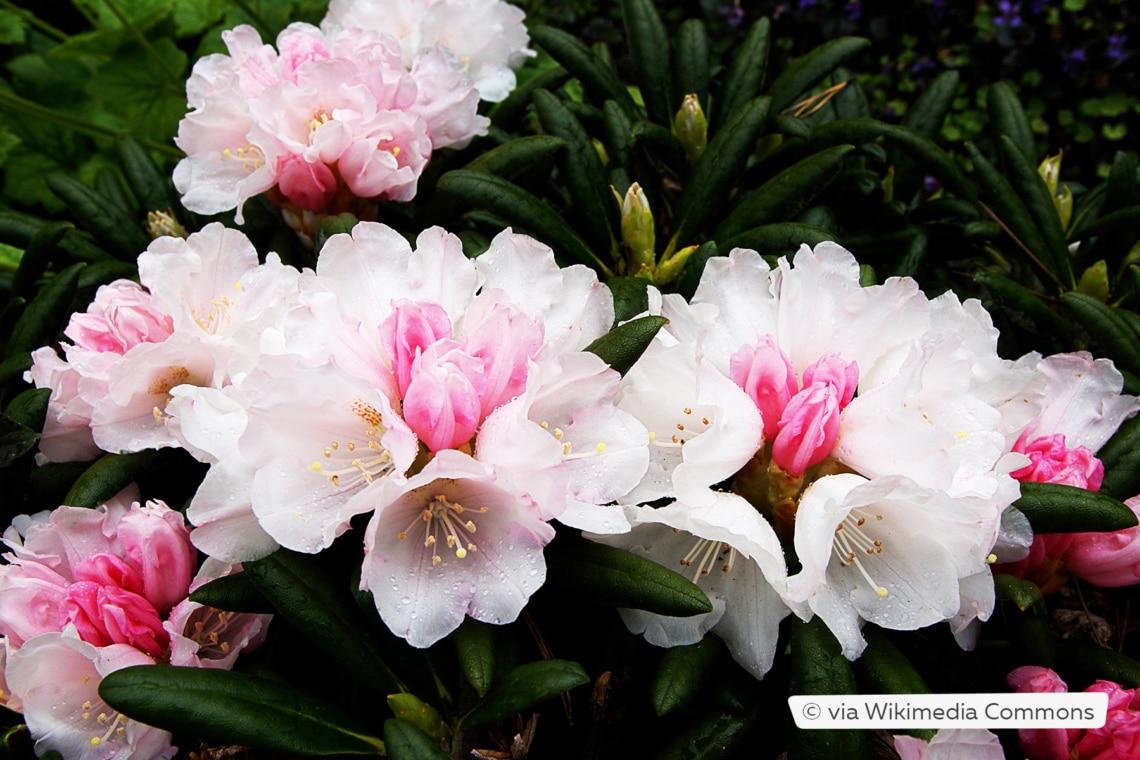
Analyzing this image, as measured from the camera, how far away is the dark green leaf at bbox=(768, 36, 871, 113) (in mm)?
1760

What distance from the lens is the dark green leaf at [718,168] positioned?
1.49 m

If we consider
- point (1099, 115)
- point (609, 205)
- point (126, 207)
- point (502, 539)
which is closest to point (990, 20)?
point (1099, 115)

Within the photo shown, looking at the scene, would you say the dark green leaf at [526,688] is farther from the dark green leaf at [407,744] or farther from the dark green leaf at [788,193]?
the dark green leaf at [788,193]

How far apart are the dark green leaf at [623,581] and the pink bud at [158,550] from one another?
1.47 feet

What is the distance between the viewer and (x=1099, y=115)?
3.95m

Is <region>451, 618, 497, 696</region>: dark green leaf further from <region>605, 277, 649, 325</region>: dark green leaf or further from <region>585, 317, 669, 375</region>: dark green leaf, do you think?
<region>605, 277, 649, 325</region>: dark green leaf

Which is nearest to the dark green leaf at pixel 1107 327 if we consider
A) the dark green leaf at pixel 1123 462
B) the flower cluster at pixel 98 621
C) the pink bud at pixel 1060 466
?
the dark green leaf at pixel 1123 462

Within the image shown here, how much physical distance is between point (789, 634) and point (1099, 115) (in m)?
3.76

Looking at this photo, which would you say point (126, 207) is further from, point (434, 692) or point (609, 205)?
point (434, 692)

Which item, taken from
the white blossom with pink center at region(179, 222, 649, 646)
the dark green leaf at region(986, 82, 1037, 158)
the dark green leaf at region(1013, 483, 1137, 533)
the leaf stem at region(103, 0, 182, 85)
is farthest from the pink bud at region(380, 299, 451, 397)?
the leaf stem at region(103, 0, 182, 85)

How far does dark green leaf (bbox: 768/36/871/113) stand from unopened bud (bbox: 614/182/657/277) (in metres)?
0.48

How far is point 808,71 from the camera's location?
1.76 meters

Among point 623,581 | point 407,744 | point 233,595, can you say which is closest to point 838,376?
point 623,581

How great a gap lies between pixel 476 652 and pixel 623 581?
0.56 feet
